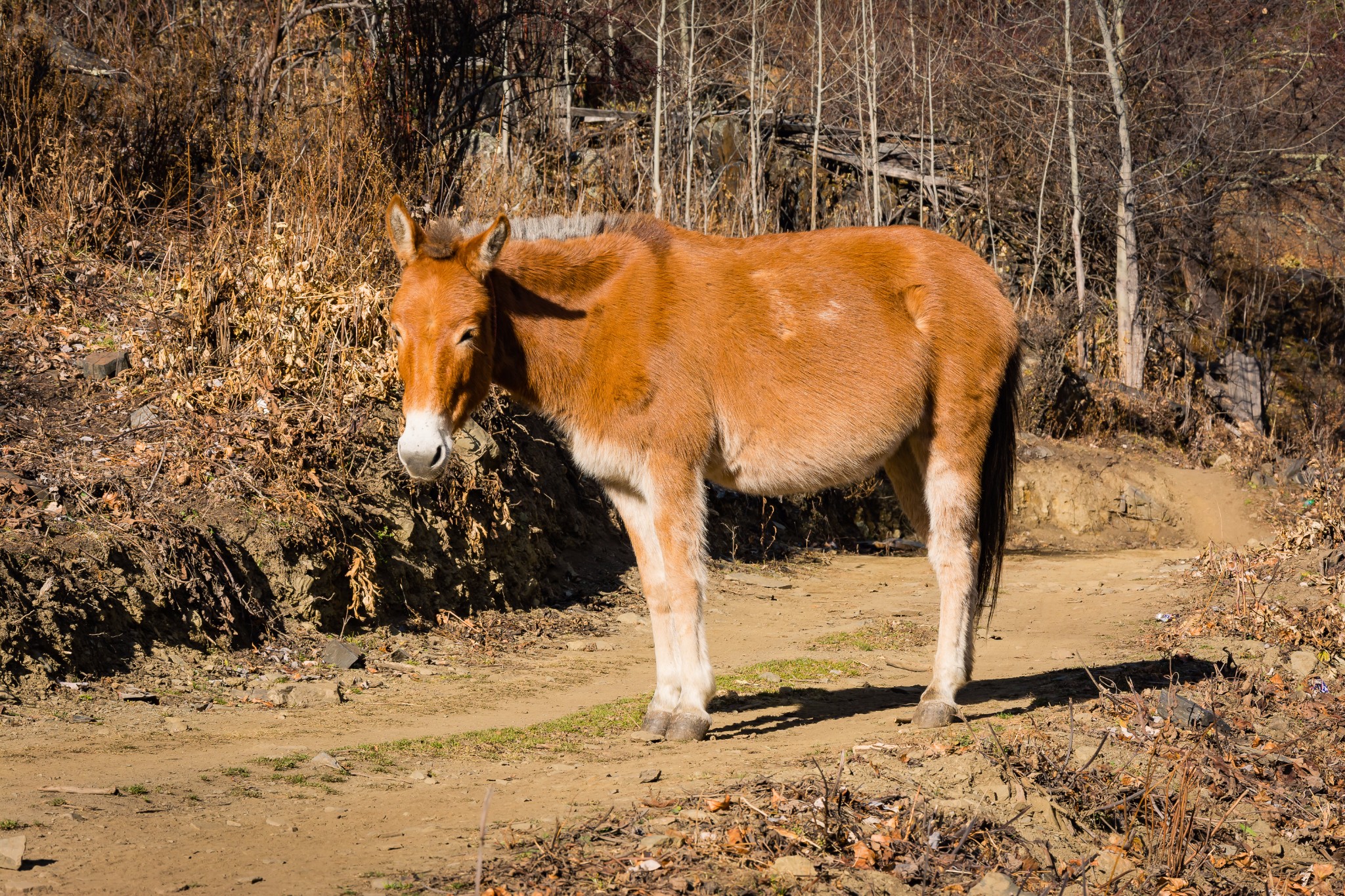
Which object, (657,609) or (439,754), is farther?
(657,609)

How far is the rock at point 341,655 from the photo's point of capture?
7.00m

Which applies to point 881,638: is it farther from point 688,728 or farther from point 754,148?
point 754,148

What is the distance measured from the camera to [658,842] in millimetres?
3873

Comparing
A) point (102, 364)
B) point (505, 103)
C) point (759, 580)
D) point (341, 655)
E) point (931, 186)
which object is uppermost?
point (505, 103)

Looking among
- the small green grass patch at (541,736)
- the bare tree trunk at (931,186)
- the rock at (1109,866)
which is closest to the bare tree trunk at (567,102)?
the bare tree trunk at (931,186)

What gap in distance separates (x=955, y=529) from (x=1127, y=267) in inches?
505

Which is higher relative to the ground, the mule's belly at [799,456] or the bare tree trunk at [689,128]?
the bare tree trunk at [689,128]

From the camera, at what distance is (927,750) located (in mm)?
4949

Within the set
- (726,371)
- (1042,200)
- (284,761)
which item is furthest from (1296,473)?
(284,761)

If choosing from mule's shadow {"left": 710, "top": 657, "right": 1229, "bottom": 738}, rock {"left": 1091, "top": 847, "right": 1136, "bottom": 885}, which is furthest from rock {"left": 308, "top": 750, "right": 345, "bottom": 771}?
rock {"left": 1091, "top": 847, "right": 1136, "bottom": 885}

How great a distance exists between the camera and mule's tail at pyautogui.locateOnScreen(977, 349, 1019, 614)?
6.18 meters

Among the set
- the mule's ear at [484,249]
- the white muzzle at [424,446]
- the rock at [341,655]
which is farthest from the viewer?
the rock at [341,655]

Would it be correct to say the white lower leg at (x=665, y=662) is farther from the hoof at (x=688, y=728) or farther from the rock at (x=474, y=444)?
the rock at (x=474, y=444)

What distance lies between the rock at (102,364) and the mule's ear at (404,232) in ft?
13.1
